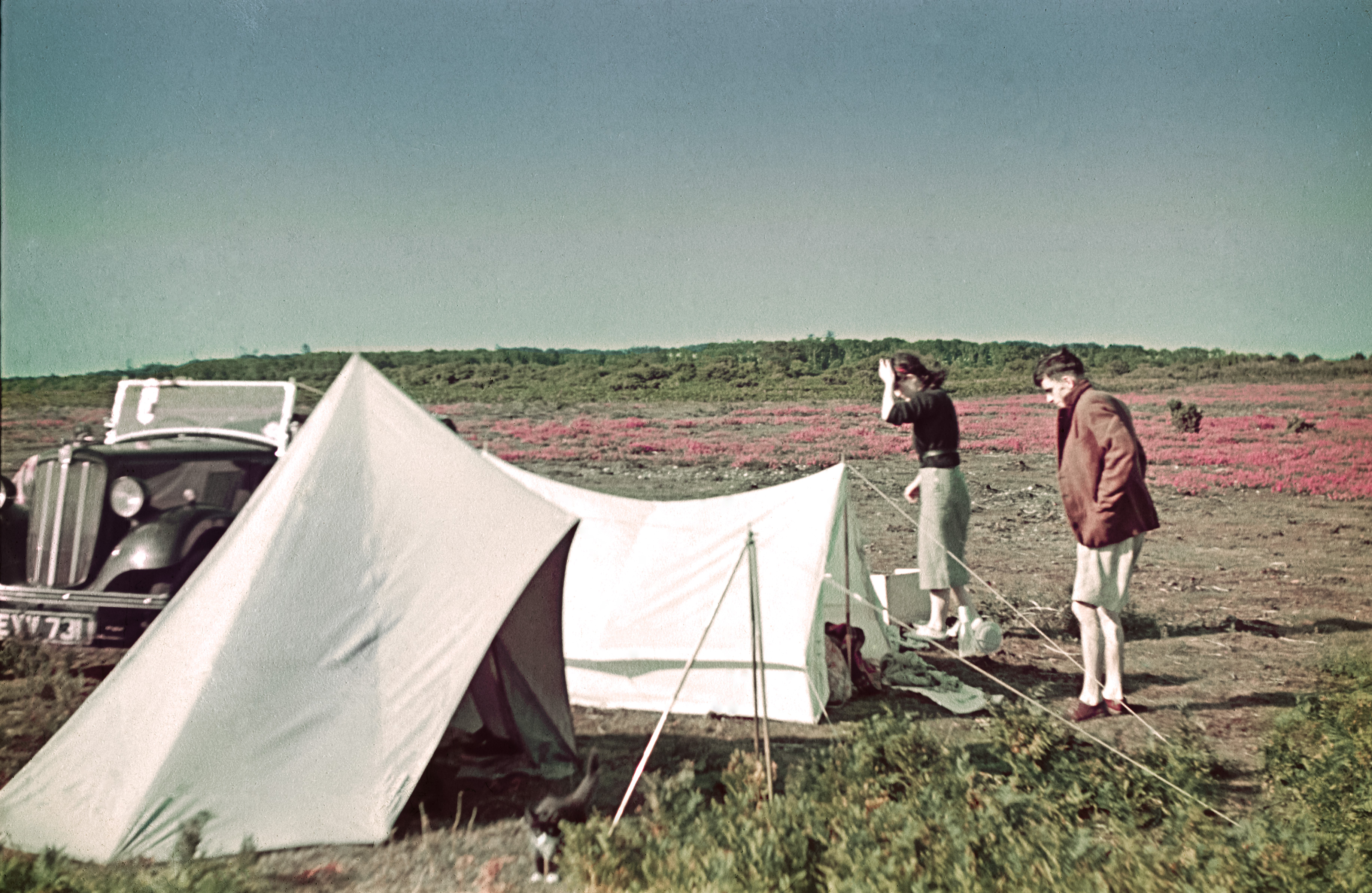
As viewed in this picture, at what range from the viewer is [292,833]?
4.00 m

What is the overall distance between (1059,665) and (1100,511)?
211 cm

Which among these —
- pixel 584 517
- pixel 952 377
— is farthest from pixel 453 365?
pixel 584 517

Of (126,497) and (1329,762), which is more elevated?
(126,497)

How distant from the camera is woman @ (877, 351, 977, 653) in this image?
21.2 ft

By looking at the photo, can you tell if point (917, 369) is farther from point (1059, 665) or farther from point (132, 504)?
point (132, 504)

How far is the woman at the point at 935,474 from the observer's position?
6.47 metres

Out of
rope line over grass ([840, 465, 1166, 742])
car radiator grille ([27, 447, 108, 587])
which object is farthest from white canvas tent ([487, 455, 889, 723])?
car radiator grille ([27, 447, 108, 587])

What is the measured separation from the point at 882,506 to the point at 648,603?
10.5m

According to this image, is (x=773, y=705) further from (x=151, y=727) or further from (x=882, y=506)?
(x=882, y=506)

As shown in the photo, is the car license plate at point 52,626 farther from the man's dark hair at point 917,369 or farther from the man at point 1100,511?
the man at point 1100,511

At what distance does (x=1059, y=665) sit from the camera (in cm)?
694

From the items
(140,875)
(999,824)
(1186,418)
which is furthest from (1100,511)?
(1186,418)

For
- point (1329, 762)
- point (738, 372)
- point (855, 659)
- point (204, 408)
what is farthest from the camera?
point (738, 372)

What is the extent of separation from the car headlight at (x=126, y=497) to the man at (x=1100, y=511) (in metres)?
6.32
